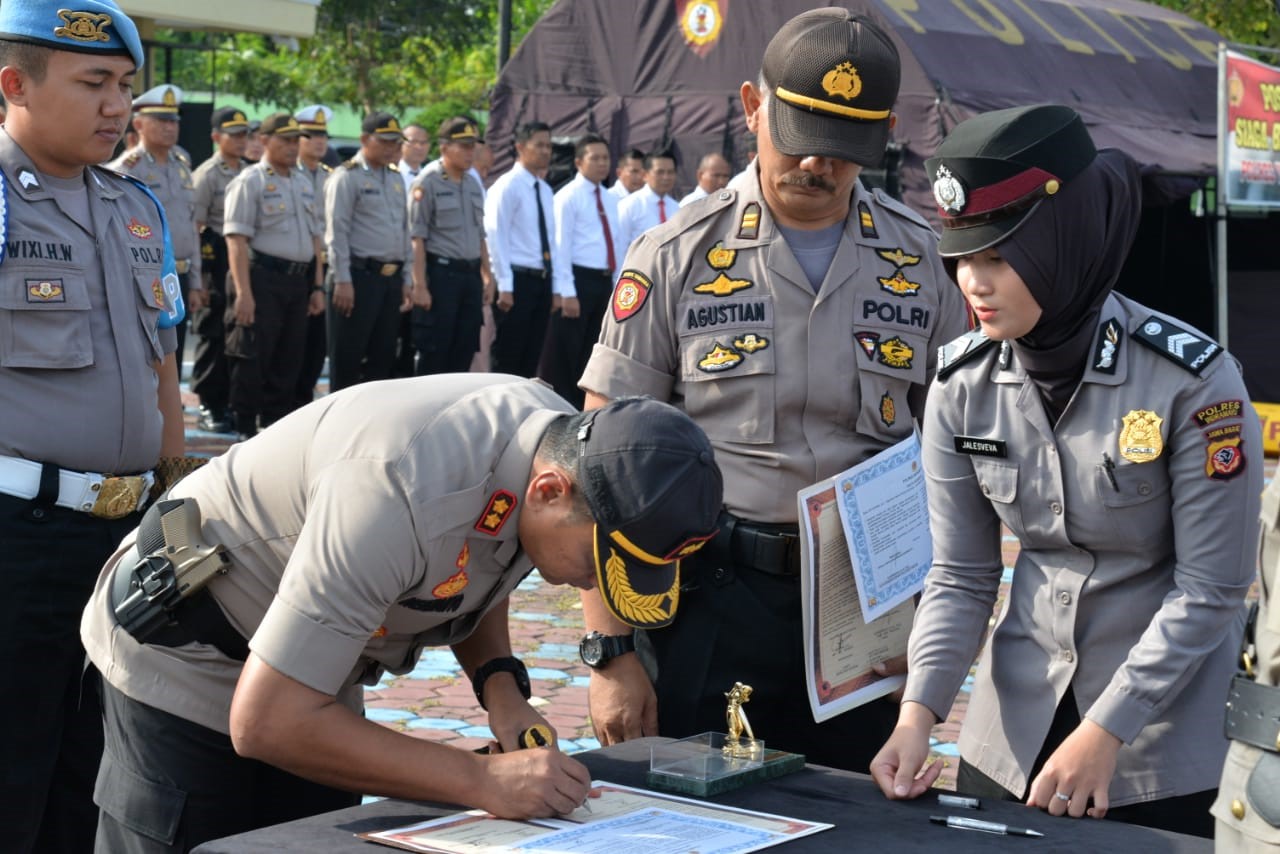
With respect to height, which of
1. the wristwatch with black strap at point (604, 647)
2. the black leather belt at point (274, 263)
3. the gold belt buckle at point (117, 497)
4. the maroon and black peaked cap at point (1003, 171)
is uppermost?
the maroon and black peaked cap at point (1003, 171)

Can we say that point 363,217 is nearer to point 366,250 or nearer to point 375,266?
point 366,250

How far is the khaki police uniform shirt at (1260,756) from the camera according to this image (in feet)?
6.66

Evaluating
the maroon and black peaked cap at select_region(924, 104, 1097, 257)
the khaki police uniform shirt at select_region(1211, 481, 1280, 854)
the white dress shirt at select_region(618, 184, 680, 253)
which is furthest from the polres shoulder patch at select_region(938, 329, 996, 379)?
the white dress shirt at select_region(618, 184, 680, 253)

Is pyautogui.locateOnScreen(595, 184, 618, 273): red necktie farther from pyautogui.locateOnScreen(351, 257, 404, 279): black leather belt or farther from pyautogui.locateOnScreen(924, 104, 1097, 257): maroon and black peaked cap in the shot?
pyautogui.locateOnScreen(924, 104, 1097, 257): maroon and black peaked cap

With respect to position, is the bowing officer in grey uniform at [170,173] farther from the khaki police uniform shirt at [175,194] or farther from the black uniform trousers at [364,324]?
the black uniform trousers at [364,324]

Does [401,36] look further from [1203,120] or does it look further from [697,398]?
[697,398]

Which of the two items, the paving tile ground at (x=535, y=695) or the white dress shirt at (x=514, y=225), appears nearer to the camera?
the paving tile ground at (x=535, y=695)

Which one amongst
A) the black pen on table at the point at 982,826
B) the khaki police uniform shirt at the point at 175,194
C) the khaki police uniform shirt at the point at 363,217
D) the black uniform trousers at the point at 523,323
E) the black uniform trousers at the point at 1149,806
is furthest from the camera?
the black uniform trousers at the point at 523,323

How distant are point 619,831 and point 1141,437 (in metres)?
1.02

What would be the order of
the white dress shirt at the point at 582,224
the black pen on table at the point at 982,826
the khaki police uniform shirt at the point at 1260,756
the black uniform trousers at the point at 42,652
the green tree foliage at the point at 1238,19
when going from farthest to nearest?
the green tree foliage at the point at 1238,19, the white dress shirt at the point at 582,224, the black uniform trousers at the point at 42,652, the black pen on table at the point at 982,826, the khaki police uniform shirt at the point at 1260,756

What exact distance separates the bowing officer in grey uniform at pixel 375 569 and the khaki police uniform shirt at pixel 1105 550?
2.03ft

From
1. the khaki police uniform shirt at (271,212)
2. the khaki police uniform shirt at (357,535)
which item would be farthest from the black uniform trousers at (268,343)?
the khaki police uniform shirt at (357,535)

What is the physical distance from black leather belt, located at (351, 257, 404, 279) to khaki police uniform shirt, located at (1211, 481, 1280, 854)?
997 cm

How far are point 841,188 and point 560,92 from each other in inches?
Result: 509
